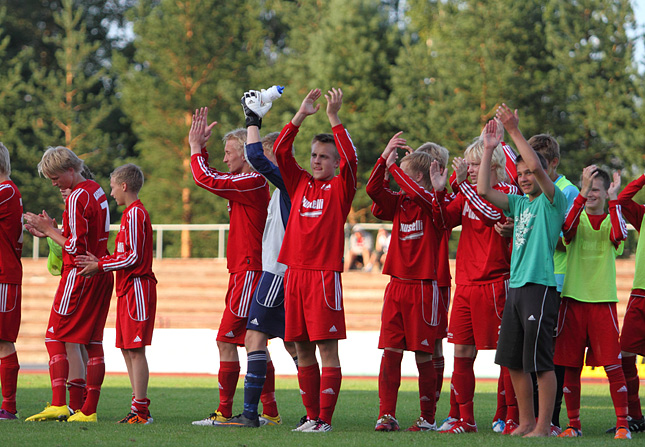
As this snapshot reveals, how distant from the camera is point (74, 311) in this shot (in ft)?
23.8

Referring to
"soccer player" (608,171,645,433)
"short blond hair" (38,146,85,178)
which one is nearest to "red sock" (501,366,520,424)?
"soccer player" (608,171,645,433)

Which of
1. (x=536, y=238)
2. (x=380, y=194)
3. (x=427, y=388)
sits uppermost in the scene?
(x=380, y=194)

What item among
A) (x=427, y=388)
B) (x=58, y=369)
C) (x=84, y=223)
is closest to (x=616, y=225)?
(x=427, y=388)

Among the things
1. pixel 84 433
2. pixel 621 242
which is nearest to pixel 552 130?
pixel 621 242

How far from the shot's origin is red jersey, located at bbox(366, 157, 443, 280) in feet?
22.4

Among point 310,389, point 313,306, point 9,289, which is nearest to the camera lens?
point 313,306

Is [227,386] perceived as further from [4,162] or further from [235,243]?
[4,162]

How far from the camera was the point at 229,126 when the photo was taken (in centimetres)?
3269

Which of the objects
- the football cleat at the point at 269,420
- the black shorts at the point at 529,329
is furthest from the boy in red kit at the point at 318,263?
the black shorts at the point at 529,329

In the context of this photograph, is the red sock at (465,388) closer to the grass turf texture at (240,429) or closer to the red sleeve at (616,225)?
the grass turf texture at (240,429)

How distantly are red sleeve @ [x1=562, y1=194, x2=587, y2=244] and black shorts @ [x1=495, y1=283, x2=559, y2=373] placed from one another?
21.7 inches

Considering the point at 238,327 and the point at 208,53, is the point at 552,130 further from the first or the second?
the point at 238,327

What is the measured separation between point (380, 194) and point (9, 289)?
10.9 feet

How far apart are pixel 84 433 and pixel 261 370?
1393 mm
